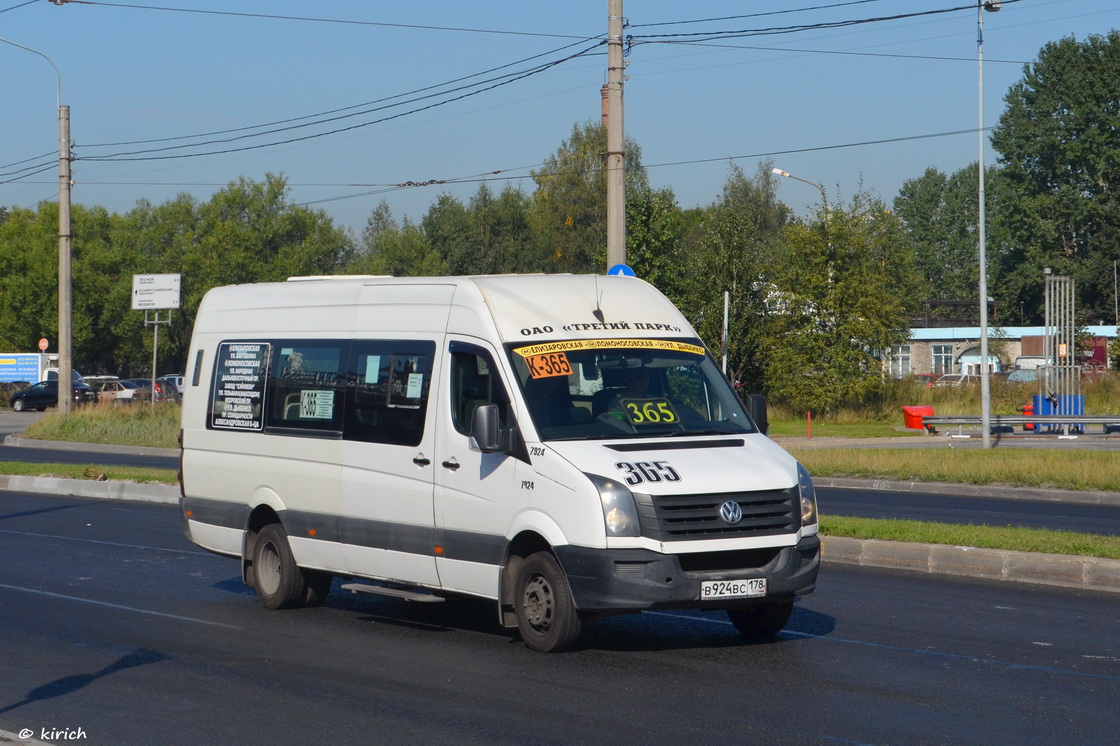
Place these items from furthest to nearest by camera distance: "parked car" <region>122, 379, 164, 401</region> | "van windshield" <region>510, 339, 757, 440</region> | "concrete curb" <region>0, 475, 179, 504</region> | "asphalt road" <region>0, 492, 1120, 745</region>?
"parked car" <region>122, 379, 164, 401</region>
"concrete curb" <region>0, 475, 179, 504</region>
"van windshield" <region>510, 339, 757, 440</region>
"asphalt road" <region>0, 492, 1120, 745</region>

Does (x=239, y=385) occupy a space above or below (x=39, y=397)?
above

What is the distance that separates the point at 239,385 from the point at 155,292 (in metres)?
45.1

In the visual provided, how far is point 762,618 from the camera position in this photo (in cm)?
870

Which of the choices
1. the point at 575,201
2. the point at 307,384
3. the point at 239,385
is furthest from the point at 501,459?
the point at 575,201

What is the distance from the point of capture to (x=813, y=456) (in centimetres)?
2555

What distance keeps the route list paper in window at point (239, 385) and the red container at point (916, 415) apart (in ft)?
91.6

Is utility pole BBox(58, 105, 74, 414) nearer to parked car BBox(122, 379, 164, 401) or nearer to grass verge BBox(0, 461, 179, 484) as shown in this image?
grass verge BBox(0, 461, 179, 484)

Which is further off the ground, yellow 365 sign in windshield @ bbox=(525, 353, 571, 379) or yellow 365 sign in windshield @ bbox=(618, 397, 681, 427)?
yellow 365 sign in windshield @ bbox=(525, 353, 571, 379)

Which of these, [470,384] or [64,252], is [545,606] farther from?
[64,252]

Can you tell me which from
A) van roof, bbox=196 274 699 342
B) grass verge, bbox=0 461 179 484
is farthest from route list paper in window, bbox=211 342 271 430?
grass verge, bbox=0 461 179 484

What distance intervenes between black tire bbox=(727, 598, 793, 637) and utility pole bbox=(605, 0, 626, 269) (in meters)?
10.2

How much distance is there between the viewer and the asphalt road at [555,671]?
639 cm

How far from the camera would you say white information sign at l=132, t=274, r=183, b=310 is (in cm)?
5308

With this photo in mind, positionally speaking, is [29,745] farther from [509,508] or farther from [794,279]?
[794,279]
